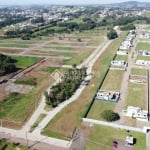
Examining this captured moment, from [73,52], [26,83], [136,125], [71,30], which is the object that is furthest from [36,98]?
[71,30]

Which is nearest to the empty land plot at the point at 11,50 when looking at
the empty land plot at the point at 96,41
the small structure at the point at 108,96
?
the empty land plot at the point at 96,41

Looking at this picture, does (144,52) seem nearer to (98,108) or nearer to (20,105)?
(98,108)

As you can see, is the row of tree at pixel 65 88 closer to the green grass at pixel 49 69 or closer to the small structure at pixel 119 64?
the green grass at pixel 49 69

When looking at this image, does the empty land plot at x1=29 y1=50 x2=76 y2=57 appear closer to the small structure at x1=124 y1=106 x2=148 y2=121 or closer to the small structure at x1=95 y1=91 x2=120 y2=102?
the small structure at x1=95 y1=91 x2=120 y2=102

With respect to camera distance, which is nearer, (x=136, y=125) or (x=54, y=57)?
(x=136, y=125)

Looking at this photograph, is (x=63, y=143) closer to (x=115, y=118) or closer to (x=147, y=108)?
(x=115, y=118)

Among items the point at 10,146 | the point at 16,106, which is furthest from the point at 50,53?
the point at 10,146

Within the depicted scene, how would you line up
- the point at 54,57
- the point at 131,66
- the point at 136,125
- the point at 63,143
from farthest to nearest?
the point at 54,57, the point at 131,66, the point at 136,125, the point at 63,143

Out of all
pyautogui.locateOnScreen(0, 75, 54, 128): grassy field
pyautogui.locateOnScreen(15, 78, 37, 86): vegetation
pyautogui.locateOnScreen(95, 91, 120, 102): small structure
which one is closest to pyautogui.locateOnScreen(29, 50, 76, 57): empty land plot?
pyautogui.locateOnScreen(15, 78, 37, 86): vegetation
